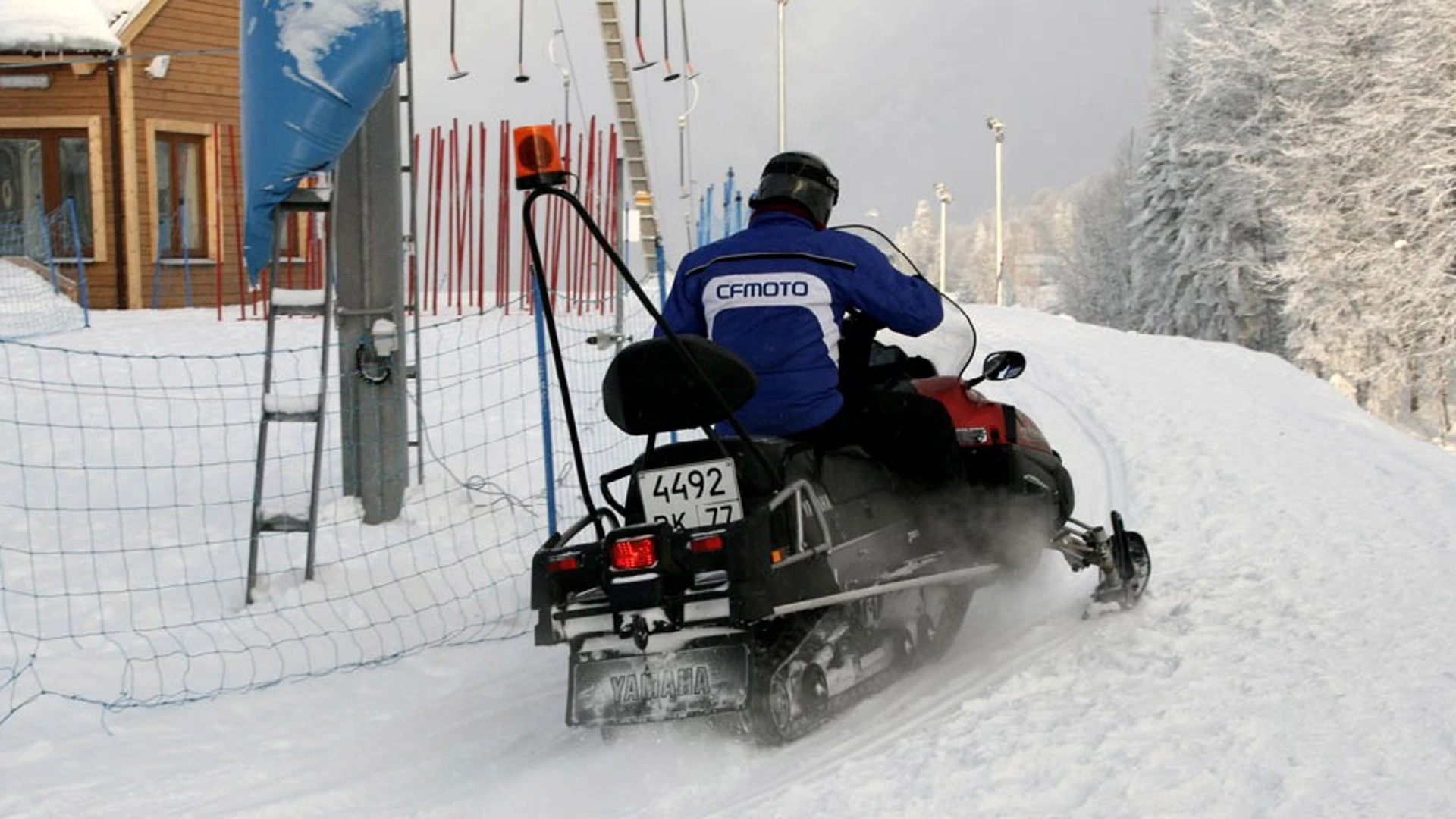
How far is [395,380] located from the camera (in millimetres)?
8570

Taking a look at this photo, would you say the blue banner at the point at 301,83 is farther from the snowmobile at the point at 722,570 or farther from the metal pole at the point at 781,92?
the metal pole at the point at 781,92

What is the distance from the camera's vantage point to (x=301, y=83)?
718cm

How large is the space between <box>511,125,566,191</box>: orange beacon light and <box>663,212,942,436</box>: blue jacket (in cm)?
99

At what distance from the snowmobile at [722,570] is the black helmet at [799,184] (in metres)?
0.87

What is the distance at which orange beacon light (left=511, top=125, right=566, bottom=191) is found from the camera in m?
4.33

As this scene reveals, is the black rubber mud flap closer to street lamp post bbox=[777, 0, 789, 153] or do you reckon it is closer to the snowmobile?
the snowmobile

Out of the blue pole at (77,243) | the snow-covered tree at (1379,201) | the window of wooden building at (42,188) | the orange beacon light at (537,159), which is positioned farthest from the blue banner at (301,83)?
the snow-covered tree at (1379,201)

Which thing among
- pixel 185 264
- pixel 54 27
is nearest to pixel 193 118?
pixel 54 27

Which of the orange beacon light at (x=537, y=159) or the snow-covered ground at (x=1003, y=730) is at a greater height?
the orange beacon light at (x=537, y=159)

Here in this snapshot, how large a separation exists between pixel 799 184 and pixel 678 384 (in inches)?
→ 41.7

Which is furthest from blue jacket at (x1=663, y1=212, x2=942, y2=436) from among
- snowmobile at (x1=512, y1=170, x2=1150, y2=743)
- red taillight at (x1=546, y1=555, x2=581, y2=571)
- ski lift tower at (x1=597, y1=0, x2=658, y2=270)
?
ski lift tower at (x1=597, y1=0, x2=658, y2=270)

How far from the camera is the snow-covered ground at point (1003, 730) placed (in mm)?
4152

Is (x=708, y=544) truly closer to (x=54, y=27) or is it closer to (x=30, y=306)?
(x=30, y=306)

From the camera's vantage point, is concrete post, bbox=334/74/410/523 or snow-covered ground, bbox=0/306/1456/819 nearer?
snow-covered ground, bbox=0/306/1456/819
